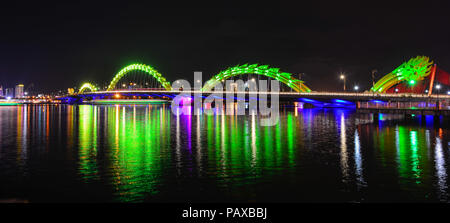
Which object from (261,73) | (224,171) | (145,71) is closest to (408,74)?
(261,73)

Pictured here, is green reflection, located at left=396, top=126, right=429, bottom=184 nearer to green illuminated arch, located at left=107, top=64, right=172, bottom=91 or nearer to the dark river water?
the dark river water

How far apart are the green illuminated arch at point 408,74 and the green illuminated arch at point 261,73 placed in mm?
16834

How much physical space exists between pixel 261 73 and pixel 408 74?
33.9 metres

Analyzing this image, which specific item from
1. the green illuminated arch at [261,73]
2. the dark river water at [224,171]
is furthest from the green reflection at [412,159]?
the green illuminated arch at [261,73]

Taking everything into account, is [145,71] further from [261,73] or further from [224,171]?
[224,171]

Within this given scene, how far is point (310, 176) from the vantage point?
13023mm

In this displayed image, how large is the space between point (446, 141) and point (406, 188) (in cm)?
1394

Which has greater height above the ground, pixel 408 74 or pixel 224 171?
pixel 408 74

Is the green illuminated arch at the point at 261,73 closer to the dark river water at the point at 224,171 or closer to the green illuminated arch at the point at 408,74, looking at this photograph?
the green illuminated arch at the point at 408,74

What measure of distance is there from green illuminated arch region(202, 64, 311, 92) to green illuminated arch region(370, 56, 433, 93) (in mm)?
16834

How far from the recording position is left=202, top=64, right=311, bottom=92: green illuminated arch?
94.7 meters

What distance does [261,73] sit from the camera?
100250 mm

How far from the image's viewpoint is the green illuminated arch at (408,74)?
89562mm

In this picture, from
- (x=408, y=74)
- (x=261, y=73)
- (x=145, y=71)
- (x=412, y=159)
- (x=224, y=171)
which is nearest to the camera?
(x=224, y=171)
